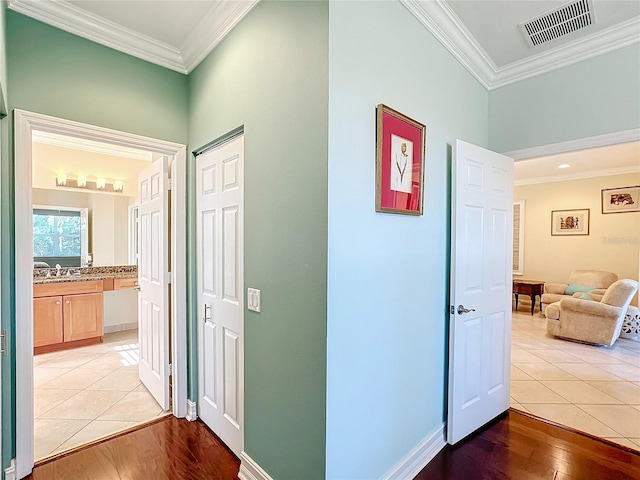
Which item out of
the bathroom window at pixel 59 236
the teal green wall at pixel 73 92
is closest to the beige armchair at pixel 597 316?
the teal green wall at pixel 73 92

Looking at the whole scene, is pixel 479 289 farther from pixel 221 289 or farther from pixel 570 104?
pixel 221 289

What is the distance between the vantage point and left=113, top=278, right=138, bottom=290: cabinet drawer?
4.33 meters

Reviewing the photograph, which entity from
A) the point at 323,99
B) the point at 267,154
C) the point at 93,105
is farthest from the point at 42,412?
the point at 323,99

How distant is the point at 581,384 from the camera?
304 centimetres

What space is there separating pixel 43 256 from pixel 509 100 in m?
5.73

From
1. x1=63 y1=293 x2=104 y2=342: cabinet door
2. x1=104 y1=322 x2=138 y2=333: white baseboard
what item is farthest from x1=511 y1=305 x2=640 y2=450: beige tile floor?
x1=104 y1=322 x2=138 y2=333: white baseboard

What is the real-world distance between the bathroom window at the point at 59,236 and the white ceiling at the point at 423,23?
331cm

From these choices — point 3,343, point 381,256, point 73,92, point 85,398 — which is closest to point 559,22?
point 381,256

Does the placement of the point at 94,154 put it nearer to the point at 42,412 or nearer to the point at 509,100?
the point at 42,412

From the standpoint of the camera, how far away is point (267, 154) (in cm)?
Answer: 167

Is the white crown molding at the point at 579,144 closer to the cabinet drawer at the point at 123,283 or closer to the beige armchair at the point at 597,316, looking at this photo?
the beige armchair at the point at 597,316

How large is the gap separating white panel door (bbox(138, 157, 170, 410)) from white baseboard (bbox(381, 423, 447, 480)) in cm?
179

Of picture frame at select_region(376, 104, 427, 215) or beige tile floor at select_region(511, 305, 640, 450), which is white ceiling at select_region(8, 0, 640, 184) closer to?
picture frame at select_region(376, 104, 427, 215)

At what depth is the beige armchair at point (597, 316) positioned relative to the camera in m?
3.99
